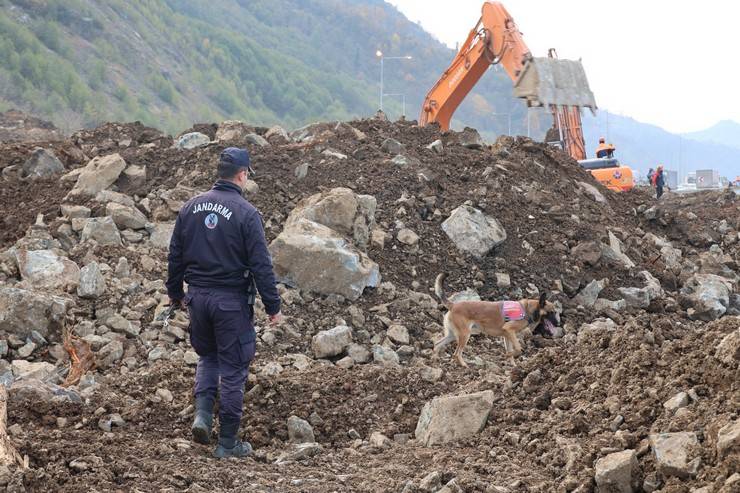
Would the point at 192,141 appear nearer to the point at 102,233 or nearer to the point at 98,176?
the point at 98,176

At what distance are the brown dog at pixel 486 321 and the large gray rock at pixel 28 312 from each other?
370 cm

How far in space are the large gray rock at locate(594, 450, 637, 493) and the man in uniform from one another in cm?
233

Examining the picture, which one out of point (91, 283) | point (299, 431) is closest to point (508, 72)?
point (91, 283)

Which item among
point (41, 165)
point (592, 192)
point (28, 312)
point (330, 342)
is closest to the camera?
point (28, 312)

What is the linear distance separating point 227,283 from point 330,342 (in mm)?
2788

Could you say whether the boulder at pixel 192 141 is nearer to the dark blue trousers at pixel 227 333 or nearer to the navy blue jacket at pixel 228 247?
the navy blue jacket at pixel 228 247

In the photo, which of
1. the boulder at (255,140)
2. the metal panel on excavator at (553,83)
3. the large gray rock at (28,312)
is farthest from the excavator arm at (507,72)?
the large gray rock at (28,312)

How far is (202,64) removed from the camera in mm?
72125

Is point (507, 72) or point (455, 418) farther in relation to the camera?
point (507, 72)

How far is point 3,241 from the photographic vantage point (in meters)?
10.5

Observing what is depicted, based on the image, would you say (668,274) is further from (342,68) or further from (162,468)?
(342,68)

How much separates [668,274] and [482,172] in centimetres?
303

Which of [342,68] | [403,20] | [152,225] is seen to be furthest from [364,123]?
[403,20]

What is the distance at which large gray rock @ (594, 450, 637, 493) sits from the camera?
3.88 m
